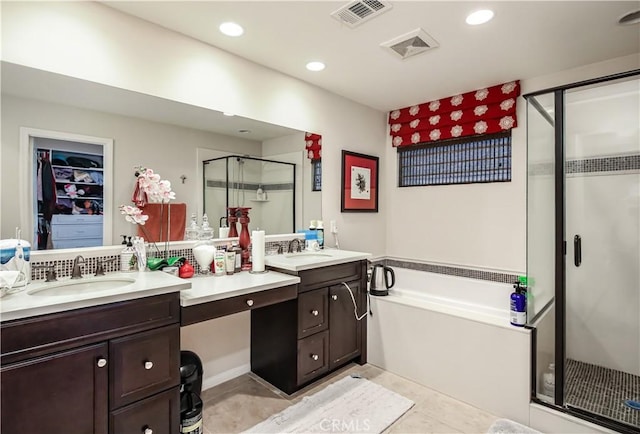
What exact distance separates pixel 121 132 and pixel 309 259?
150 cm

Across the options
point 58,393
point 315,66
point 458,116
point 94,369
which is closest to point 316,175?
point 315,66

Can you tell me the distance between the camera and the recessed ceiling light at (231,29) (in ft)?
6.48

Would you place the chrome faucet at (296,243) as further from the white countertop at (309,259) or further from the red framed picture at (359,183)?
the red framed picture at (359,183)

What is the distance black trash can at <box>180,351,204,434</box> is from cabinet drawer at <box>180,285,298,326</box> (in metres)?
0.42

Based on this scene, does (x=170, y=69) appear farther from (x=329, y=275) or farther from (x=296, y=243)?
(x=329, y=275)

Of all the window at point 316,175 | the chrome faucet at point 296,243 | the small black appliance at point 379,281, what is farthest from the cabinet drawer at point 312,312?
the window at point 316,175

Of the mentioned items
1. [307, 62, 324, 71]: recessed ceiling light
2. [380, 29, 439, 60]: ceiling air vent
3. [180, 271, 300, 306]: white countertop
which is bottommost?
[180, 271, 300, 306]: white countertop

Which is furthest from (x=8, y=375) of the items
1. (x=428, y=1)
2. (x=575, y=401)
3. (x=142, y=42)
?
(x=575, y=401)

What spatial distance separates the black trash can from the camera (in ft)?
5.80

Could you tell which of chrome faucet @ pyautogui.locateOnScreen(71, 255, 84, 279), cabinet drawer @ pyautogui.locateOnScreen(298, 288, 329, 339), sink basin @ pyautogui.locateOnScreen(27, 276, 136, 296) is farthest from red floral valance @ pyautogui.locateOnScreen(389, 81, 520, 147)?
chrome faucet @ pyautogui.locateOnScreen(71, 255, 84, 279)

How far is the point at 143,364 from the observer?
150cm

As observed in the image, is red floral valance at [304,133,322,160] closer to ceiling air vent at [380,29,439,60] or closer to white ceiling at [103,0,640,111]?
white ceiling at [103,0,640,111]

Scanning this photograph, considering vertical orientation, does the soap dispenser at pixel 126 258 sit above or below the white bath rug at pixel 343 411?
above

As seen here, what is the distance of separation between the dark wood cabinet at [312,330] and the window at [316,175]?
786 mm
